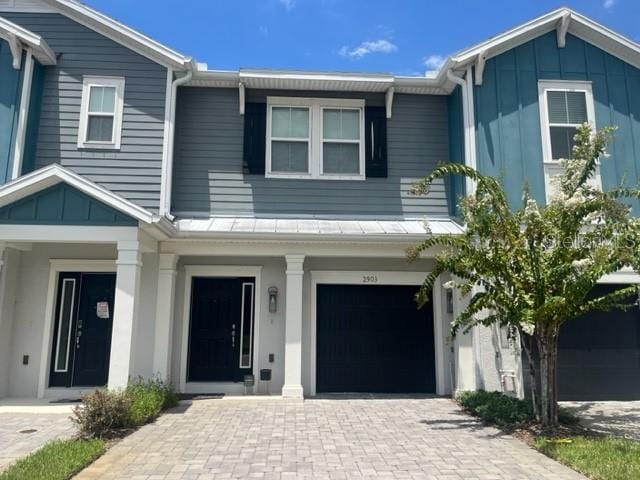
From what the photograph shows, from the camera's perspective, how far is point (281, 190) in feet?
32.4

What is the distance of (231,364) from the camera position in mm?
9477

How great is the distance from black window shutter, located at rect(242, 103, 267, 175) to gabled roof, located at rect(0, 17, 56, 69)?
377cm

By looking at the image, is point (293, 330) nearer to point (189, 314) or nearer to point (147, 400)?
point (189, 314)

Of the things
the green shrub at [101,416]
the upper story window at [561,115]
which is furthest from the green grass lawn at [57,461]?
the upper story window at [561,115]

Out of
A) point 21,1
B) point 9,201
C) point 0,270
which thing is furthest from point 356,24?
point 0,270

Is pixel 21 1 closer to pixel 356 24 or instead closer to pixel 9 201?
pixel 9 201

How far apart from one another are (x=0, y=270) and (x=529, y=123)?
32.3 ft

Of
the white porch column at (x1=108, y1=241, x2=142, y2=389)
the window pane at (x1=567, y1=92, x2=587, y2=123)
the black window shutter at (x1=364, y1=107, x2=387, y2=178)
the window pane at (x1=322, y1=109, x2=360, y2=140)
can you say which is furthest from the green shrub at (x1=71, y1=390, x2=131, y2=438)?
the window pane at (x1=567, y1=92, x2=587, y2=123)

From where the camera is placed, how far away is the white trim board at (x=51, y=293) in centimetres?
892

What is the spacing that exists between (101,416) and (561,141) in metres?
9.08

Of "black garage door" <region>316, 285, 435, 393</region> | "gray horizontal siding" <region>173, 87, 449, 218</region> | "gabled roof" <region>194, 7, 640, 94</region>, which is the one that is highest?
"gabled roof" <region>194, 7, 640, 94</region>

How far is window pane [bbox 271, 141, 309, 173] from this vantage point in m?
10.0

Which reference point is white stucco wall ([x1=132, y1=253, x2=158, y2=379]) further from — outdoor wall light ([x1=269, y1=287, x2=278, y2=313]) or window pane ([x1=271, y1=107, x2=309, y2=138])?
window pane ([x1=271, y1=107, x2=309, y2=138])

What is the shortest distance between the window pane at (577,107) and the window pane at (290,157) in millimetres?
5188
